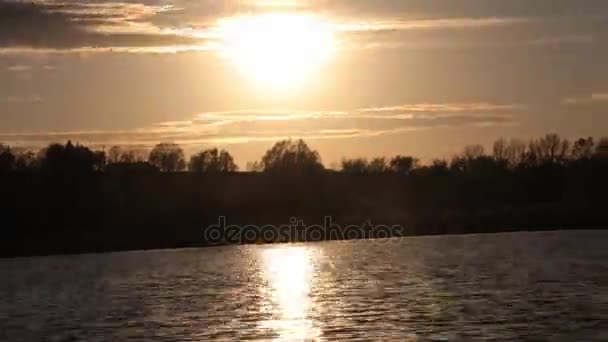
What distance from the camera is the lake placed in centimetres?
4294

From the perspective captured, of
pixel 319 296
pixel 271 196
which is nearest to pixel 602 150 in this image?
pixel 271 196

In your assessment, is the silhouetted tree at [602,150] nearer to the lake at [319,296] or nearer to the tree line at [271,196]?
the tree line at [271,196]

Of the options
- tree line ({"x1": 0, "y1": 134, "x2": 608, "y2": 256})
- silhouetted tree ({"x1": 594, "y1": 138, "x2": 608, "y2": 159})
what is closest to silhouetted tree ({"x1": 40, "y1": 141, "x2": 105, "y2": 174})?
tree line ({"x1": 0, "y1": 134, "x2": 608, "y2": 256})

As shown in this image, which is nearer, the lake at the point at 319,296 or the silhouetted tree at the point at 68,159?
the lake at the point at 319,296

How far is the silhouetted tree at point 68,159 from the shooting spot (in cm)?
12175

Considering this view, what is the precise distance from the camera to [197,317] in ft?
161

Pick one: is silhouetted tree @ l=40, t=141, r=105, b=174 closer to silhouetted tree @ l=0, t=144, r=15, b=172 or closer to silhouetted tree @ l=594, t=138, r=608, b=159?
silhouetted tree @ l=0, t=144, r=15, b=172

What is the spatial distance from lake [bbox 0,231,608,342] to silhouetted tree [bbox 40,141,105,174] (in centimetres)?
2148

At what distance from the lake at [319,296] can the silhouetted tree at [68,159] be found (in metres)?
21.5

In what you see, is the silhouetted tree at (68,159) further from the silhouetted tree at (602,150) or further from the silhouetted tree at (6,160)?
the silhouetted tree at (602,150)

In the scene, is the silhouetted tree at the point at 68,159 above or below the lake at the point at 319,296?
above

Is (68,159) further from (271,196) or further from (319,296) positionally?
(319,296)

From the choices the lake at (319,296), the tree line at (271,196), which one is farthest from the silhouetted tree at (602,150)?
the lake at (319,296)

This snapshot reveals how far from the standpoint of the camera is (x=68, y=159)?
123 m
